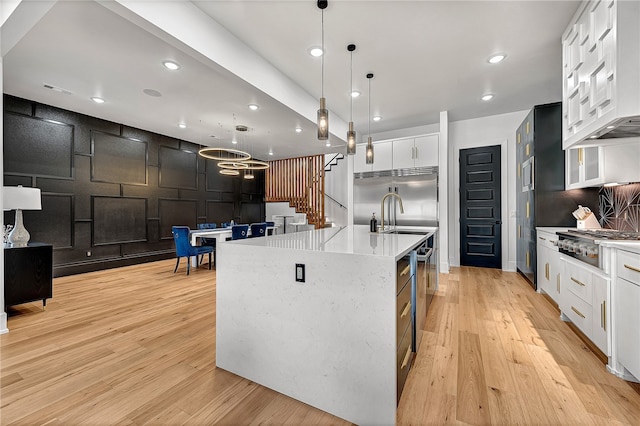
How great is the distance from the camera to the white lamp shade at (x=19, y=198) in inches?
114

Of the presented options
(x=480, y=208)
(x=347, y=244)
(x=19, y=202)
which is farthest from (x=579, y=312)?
(x=19, y=202)

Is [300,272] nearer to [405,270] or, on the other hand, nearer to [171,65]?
[405,270]

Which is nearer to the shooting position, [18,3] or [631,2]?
[631,2]

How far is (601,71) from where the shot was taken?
2070 millimetres

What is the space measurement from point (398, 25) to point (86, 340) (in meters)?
4.10

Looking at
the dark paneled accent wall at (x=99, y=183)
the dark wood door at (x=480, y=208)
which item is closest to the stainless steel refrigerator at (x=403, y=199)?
the dark wood door at (x=480, y=208)

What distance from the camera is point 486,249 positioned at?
17.7 feet

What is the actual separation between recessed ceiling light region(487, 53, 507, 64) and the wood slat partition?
5.08 metres

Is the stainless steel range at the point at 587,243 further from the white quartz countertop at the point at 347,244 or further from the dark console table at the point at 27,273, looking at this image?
the dark console table at the point at 27,273

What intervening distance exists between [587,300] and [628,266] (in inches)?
25.7

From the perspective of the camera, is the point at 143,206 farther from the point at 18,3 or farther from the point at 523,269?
the point at 523,269

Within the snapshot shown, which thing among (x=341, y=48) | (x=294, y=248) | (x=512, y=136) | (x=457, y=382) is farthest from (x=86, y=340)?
(x=512, y=136)

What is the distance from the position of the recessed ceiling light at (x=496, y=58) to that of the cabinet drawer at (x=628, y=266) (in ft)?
8.60

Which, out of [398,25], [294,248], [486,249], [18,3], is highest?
[398,25]
